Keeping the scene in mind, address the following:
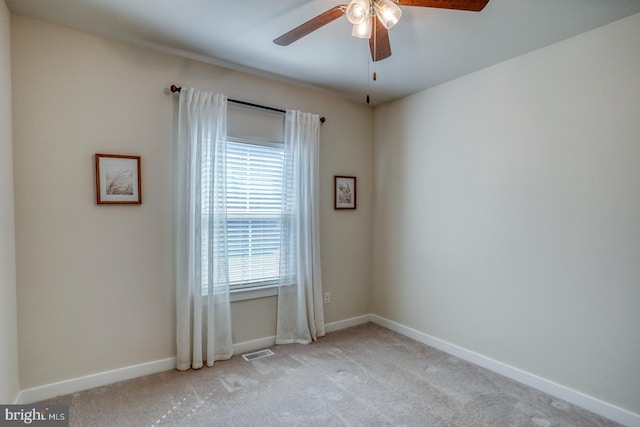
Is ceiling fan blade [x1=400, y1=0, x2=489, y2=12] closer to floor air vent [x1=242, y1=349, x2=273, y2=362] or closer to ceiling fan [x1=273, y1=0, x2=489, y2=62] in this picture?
ceiling fan [x1=273, y1=0, x2=489, y2=62]

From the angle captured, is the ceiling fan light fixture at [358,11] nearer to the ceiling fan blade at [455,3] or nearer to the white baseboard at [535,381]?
the ceiling fan blade at [455,3]

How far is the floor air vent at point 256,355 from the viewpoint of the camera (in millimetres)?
2916

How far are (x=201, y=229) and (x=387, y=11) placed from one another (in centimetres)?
203

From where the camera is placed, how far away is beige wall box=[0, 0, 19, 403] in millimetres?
1862

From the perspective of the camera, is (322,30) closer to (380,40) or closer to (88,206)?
(380,40)

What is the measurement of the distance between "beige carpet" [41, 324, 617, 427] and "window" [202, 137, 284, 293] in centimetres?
77

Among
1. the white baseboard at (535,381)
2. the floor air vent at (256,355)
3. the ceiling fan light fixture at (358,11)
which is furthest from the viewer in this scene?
the floor air vent at (256,355)

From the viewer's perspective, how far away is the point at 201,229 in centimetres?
271

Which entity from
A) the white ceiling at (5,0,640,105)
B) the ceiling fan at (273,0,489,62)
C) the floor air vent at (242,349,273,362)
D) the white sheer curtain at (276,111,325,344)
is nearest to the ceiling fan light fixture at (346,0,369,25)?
the ceiling fan at (273,0,489,62)

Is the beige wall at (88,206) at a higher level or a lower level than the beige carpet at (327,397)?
higher

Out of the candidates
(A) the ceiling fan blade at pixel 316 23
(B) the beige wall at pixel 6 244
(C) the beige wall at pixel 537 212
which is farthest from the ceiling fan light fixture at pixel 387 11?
(B) the beige wall at pixel 6 244

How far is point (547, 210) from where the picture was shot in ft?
8.04

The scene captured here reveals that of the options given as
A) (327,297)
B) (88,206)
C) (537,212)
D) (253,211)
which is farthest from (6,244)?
(537,212)

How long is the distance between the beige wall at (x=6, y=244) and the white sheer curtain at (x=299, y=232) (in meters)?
1.90
